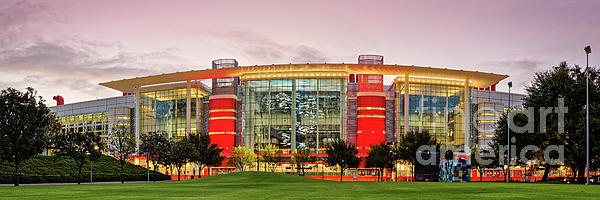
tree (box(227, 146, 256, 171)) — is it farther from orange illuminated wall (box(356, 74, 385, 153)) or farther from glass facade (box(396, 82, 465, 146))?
glass facade (box(396, 82, 465, 146))

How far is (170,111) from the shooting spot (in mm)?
117938

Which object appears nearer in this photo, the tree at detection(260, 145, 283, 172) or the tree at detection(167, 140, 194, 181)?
the tree at detection(167, 140, 194, 181)

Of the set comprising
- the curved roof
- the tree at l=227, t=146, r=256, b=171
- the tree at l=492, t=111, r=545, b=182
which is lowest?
the tree at l=227, t=146, r=256, b=171

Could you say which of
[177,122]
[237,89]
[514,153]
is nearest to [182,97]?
[177,122]

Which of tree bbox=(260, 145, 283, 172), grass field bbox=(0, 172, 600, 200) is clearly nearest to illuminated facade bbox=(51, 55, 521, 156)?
tree bbox=(260, 145, 283, 172)

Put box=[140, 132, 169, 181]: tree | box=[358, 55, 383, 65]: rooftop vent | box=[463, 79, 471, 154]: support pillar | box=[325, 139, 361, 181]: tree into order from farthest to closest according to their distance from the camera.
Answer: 1. box=[358, 55, 383, 65]: rooftop vent
2. box=[463, 79, 471, 154]: support pillar
3. box=[325, 139, 361, 181]: tree
4. box=[140, 132, 169, 181]: tree

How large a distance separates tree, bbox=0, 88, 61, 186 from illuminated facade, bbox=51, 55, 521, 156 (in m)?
63.1

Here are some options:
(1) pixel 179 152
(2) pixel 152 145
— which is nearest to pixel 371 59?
(1) pixel 179 152

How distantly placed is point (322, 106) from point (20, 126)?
68.6 meters

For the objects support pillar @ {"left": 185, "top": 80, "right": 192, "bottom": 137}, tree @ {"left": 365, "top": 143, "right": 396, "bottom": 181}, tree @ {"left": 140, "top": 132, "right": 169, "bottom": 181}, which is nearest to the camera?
tree @ {"left": 140, "top": 132, "right": 169, "bottom": 181}

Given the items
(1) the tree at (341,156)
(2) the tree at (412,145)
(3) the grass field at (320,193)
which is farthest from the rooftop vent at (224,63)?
(3) the grass field at (320,193)

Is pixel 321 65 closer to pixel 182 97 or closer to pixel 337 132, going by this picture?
pixel 337 132

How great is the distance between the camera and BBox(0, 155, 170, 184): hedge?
51156mm

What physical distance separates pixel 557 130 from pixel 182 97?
283 feet
